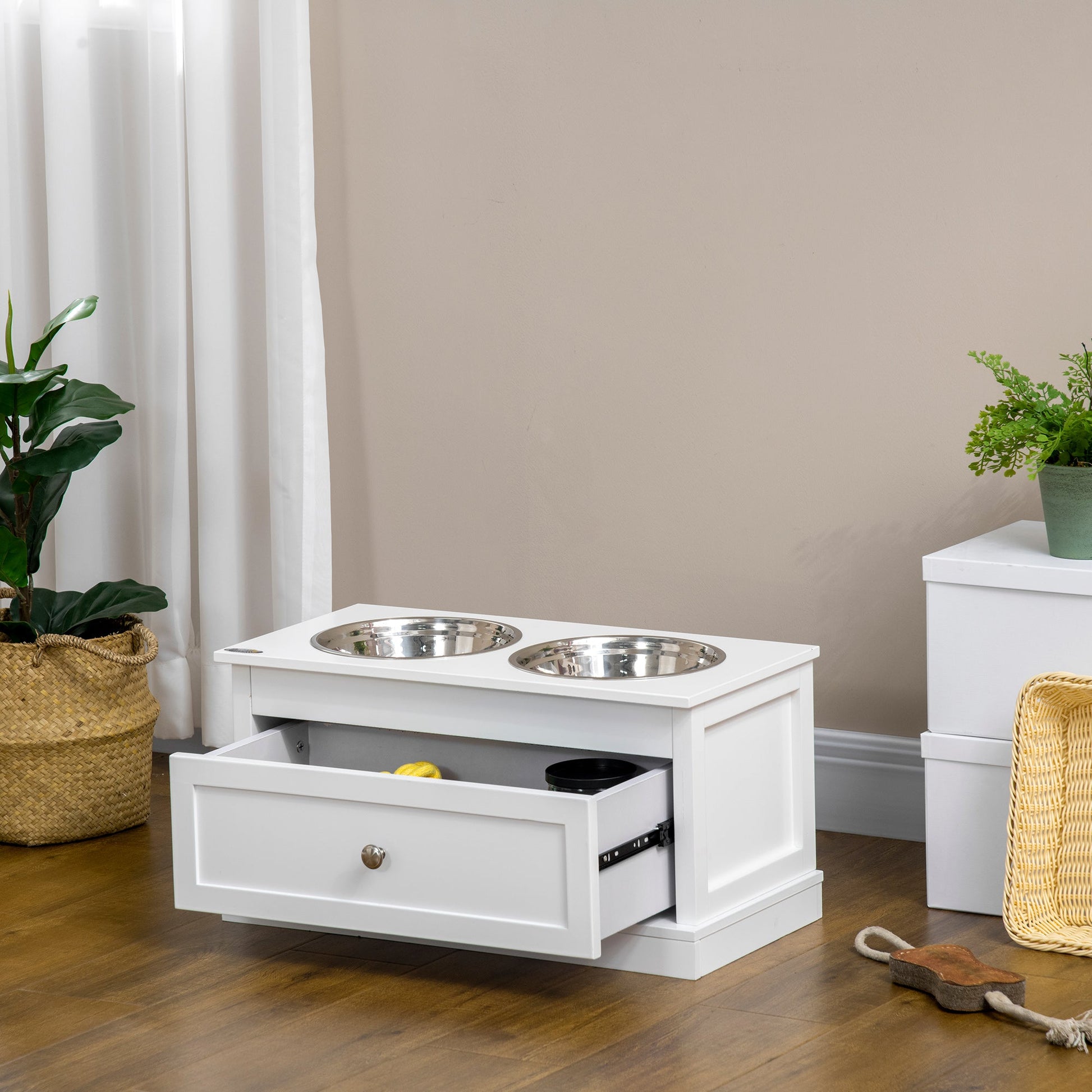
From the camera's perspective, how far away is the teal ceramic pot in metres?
2.01

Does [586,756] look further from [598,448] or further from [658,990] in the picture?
[598,448]

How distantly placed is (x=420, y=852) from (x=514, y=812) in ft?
0.45

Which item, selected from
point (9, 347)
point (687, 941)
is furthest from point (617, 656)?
point (9, 347)

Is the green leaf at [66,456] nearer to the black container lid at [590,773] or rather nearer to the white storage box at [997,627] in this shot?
the black container lid at [590,773]

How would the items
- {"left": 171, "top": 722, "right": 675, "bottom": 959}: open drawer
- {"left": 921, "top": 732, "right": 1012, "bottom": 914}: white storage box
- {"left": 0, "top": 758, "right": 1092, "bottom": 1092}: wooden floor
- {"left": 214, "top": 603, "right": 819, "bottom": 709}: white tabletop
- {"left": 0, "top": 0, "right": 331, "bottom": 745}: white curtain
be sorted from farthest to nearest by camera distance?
{"left": 0, "top": 0, "right": 331, "bottom": 745}: white curtain
{"left": 921, "top": 732, "right": 1012, "bottom": 914}: white storage box
{"left": 214, "top": 603, "right": 819, "bottom": 709}: white tabletop
{"left": 171, "top": 722, "right": 675, "bottom": 959}: open drawer
{"left": 0, "top": 758, "right": 1092, "bottom": 1092}: wooden floor

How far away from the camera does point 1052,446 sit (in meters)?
2.01

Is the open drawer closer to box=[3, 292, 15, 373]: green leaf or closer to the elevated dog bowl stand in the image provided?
the elevated dog bowl stand

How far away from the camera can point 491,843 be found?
180 cm

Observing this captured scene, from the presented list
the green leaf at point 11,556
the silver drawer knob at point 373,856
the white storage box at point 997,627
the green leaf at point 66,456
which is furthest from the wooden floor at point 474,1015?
the green leaf at point 66,456

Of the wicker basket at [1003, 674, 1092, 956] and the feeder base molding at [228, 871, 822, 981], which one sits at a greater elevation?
the wicker basket at [1003, 674, 1092, 956]

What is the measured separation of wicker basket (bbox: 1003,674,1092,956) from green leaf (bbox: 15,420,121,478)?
136cm

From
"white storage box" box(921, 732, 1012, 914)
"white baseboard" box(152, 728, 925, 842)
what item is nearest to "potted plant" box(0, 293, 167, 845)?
"white baseboard" box(152, 728, 925, 842)

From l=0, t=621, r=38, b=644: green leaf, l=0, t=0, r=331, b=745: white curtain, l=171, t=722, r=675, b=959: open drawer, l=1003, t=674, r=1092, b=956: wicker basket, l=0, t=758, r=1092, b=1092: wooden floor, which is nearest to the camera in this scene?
l=0, t=758, r=1092, b=1092: wooden floor

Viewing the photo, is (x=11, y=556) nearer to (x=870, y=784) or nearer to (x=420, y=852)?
(x=420, y=852)
